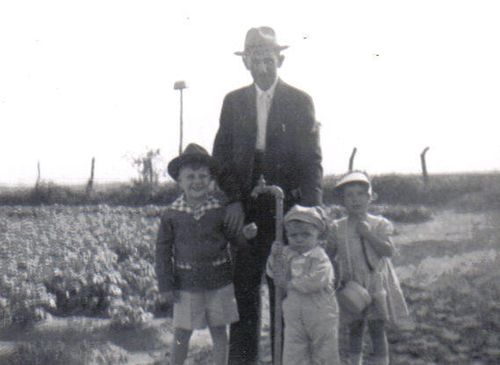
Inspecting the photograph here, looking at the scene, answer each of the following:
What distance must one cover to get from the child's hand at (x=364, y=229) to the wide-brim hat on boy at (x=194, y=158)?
35.8 inches

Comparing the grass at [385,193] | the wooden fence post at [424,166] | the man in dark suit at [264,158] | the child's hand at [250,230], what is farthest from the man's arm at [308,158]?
the wooden fence post at [424,166]

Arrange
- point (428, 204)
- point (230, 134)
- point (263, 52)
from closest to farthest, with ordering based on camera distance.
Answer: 1. point (263, 52)
2. point (230, 134)
3. point (428, 204)

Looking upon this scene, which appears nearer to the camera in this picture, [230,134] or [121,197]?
[230,134]

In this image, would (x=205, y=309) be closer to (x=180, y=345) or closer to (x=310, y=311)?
(x=180, y=345)

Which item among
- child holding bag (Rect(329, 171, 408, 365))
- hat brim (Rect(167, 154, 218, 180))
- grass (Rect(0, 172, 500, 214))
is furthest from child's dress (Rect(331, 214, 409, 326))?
grass (Rect(0, 172, 500, 214))

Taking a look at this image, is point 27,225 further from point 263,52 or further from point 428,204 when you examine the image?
point 428,204

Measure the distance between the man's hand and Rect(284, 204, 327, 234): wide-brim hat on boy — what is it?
0.30 m

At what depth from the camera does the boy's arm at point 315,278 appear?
3615mm

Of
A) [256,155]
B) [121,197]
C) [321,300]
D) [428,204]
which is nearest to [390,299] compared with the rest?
[321,300]

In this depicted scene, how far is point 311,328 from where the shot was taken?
12.0ft

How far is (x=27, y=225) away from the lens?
13.1 meters

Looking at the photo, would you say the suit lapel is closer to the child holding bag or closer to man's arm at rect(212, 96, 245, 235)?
man's arm at rect(212, 96, 245, 235)

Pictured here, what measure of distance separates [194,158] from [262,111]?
19.9 inches

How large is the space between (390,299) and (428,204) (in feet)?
54.3
